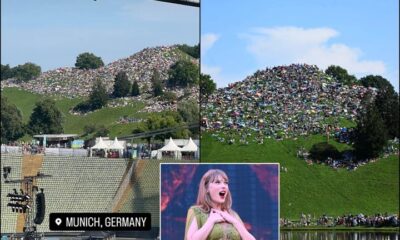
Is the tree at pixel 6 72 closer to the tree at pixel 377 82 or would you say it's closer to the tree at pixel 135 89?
the tree at pixel 135 89

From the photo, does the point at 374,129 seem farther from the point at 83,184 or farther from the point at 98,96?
the point at 98,96

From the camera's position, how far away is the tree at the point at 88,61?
70.3ft

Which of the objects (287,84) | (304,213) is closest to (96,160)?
(304,213)

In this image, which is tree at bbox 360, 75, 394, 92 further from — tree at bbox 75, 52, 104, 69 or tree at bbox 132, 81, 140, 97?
tree at bbox 75, 52, 104, 69

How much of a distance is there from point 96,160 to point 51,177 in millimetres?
1040

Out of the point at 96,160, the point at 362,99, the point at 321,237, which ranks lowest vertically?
the point at 321,237

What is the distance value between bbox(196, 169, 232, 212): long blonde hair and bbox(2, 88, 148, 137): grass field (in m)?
5.66

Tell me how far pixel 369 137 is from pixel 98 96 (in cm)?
1652

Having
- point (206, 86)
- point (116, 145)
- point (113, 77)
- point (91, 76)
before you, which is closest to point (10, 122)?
point (91, 76)

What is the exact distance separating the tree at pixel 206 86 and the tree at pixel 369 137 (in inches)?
214

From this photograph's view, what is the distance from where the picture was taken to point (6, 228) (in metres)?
21.7

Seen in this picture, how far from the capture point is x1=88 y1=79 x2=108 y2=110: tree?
22.0 m

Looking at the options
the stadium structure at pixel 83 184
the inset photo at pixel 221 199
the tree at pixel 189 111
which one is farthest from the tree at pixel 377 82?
the inset photo at pixel 221 199

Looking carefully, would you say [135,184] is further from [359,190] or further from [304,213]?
[359,190]
